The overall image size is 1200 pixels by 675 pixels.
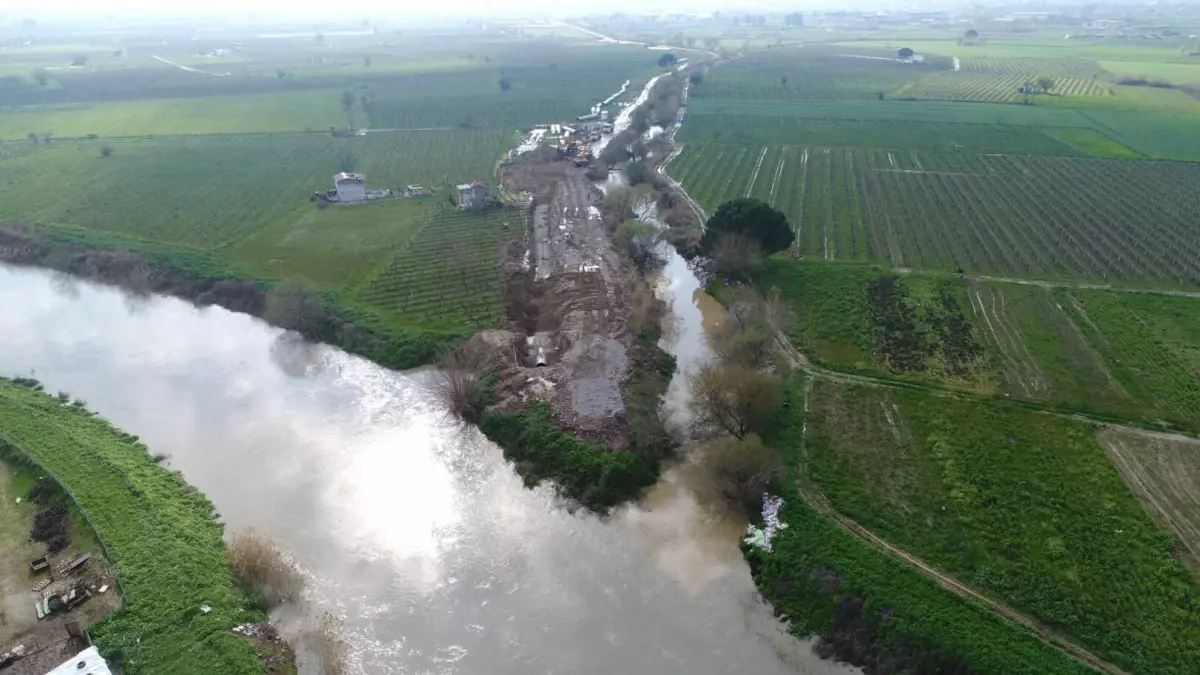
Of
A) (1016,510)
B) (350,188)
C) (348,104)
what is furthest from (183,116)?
(1016,510)

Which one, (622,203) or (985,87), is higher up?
(985,87)

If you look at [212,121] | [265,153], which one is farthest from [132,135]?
[265,153]

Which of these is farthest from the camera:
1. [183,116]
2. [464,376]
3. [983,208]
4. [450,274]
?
[183,116]

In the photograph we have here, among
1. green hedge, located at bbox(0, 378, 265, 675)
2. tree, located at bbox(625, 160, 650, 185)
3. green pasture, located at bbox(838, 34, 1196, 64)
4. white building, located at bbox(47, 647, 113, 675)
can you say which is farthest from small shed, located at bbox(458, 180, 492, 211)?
green pasture, located at bbox(838, 34, 1196, 64)

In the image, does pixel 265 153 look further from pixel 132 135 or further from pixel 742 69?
pixel 742 69

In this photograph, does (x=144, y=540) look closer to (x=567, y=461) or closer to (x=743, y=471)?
(x=567, y=461)

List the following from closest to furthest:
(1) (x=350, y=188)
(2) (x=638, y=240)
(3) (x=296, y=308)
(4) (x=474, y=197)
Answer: (3) (x=296, y=308) → (2) (x=638, y=240) → (4) (x=474, y=197) → (1) (x=350, y=188)
